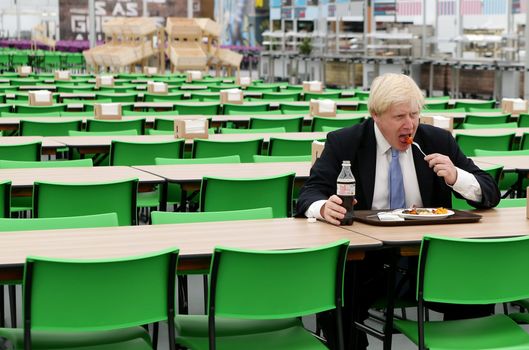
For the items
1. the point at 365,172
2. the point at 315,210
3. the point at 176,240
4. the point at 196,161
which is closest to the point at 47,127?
the point at 196,161

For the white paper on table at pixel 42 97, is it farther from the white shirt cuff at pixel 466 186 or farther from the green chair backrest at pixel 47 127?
the white shirt cuff at pixel 466 186

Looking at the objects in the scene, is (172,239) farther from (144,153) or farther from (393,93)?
(144,153)

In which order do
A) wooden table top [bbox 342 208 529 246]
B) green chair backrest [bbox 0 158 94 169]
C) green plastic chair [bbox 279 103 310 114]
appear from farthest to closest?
green plastic chair [bbox 279 103 310 114], green chair backrest [bbox 0 158 94 169], wooden table top [bbox 342 208 529 246]

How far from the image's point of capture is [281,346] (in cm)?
334

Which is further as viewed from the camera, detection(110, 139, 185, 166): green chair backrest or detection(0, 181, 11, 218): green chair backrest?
detection(110, 139, 185, 166): green chair backrest

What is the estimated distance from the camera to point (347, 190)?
3.81 meters

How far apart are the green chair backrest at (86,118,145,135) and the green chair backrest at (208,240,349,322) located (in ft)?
17.7

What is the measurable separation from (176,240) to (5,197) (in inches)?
67.9

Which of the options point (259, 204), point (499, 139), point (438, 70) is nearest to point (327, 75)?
point (438, 70)

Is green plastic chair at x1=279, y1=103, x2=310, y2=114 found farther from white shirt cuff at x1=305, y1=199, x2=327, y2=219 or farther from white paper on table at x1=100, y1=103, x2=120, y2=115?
white shirt cuff at x1=305, y1=199, x2=327, y2=219

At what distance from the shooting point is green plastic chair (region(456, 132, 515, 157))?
7.21 meters

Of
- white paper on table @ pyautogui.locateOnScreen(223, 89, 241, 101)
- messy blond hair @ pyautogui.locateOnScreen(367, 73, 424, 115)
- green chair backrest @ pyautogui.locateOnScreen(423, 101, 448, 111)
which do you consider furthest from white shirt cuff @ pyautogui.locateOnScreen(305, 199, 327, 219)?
green chair backrest @ pyautogui.locateOnScreen(423, 101, 448, 111)

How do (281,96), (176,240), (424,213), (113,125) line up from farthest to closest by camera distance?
(281,96), (113,125), (424,213), (176,240)

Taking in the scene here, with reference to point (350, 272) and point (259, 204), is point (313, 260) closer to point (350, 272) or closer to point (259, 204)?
point (350, 272)
